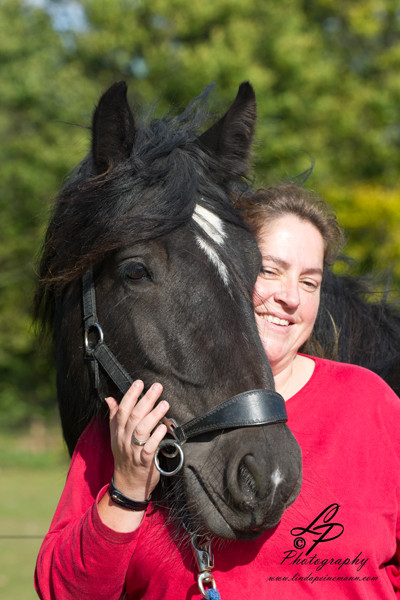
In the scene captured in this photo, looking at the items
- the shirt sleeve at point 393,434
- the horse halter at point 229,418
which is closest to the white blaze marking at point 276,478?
the horse halter at point 229,418

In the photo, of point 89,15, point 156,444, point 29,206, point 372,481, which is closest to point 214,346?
point 156,444

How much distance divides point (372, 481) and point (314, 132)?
72.8 ft

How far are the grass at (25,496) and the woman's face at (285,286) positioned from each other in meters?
2.32

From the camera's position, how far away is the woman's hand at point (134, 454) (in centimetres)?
187

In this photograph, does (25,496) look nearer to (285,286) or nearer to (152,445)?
(285,286)

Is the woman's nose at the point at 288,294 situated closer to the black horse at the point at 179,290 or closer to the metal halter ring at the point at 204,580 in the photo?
the black horse at the point at 179,290

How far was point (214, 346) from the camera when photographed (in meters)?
1.99

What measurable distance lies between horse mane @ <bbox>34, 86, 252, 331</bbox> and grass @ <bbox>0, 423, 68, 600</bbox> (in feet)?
7.32

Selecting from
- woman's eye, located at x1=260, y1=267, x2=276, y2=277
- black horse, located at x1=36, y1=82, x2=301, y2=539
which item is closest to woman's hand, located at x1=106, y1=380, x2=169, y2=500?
black horse, located at x1=36, y1=82, x2=301, y2=539

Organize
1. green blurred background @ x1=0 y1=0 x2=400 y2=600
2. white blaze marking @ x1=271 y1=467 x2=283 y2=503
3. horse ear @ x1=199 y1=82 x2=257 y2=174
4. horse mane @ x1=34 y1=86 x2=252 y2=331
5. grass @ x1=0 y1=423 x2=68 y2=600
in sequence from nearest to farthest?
white blaze marking @ x1=271 y1=467 x2=283 y2=503 < horse mane @ x1=34 y1=86 x2=252 y2=331 < horse ear @ x1=199 y1=82 x2=257 y2=174 < grass @ x1=0 y1=423 x2=68 y2=600 < green blurred background @ x1=0 y1=0 x2=400 y2=600

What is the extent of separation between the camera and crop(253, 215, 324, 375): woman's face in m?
2.32

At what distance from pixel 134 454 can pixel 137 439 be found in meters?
0.05

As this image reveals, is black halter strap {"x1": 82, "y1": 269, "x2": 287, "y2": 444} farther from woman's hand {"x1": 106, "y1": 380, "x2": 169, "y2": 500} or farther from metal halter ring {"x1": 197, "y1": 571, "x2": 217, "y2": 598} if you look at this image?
metal halter ring {"x1": 197, "y1": 571, "x2": 217, "y2": 598}

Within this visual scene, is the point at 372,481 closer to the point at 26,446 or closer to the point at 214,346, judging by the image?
the point at 214,346
